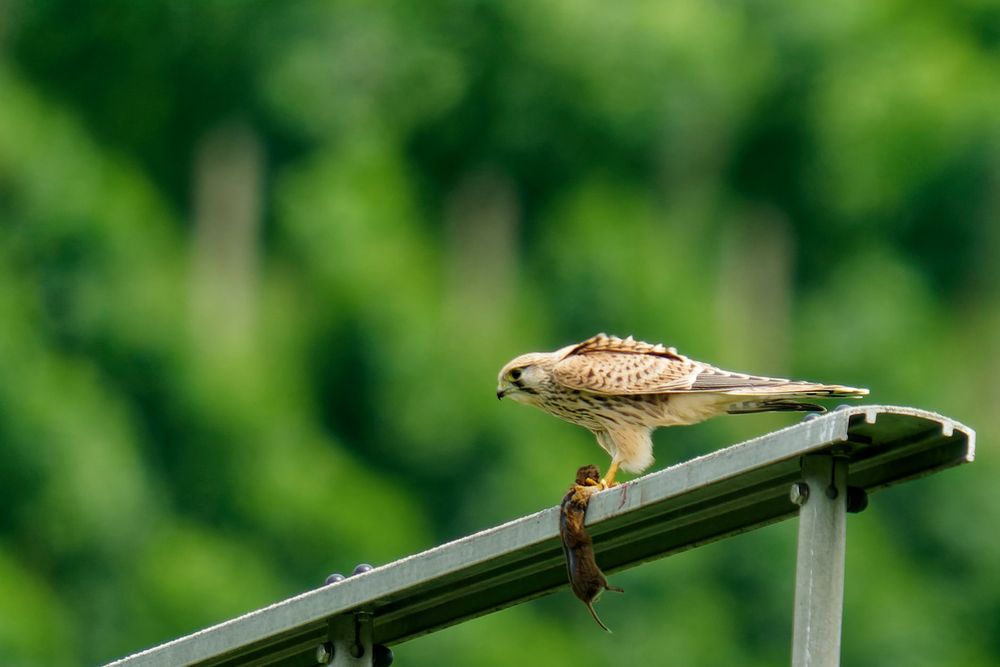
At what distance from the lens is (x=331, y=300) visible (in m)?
26.8

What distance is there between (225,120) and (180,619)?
26.6ft

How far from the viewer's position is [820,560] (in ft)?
12.8

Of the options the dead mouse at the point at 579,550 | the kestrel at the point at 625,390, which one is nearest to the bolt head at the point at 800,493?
the dead mouse at the point at 579,550

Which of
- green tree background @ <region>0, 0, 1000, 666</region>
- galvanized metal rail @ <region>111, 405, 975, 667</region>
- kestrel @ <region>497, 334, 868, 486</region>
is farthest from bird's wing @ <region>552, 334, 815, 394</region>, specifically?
green tree background @ <region>0, 0, 1000, 666</region>

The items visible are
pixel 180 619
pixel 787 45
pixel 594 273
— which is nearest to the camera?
pixel 180 619

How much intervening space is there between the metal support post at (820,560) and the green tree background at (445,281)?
18468 mm

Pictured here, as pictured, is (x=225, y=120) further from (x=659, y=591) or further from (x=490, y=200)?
(x=659, y=591)

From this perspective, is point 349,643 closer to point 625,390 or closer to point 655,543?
point 655,543

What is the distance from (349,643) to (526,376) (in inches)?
85.5

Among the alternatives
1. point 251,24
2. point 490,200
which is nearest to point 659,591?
point 490,200

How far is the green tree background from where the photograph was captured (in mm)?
24500

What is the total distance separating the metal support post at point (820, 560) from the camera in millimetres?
3840

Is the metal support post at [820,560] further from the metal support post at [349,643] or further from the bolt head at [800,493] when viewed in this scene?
the metal support post at [349,643]

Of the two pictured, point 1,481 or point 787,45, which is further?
point 787,45
